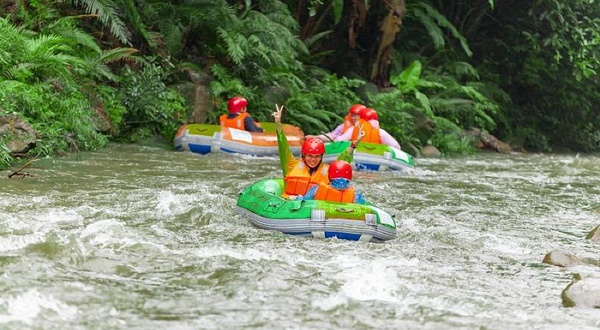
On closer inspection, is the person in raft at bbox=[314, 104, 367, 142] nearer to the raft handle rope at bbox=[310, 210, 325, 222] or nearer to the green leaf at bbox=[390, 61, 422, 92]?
the green leaf at bbox=[390, 61, 422, 92]

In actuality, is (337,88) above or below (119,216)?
above

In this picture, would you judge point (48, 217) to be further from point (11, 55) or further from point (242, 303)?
point (11, 55)

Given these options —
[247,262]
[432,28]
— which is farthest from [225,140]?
[247,262]

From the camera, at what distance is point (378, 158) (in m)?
13.7

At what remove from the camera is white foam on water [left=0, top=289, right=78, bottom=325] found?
463cm

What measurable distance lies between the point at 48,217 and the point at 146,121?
724cm

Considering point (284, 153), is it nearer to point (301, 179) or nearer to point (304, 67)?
point (301, 179)

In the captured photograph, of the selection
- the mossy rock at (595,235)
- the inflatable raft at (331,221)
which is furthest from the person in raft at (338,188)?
the mossy rock at (595,235)

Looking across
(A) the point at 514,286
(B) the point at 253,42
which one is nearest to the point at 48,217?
(A) the point at 514,286

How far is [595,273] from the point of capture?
597 centimetres

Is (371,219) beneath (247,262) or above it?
above

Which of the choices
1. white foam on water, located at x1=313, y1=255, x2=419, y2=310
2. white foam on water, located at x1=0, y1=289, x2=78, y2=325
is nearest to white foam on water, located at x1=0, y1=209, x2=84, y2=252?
white foam on water, located at x1=0, y1=289, x2=78, y2=325

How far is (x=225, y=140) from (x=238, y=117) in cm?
62

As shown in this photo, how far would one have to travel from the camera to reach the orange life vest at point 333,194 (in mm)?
7820
